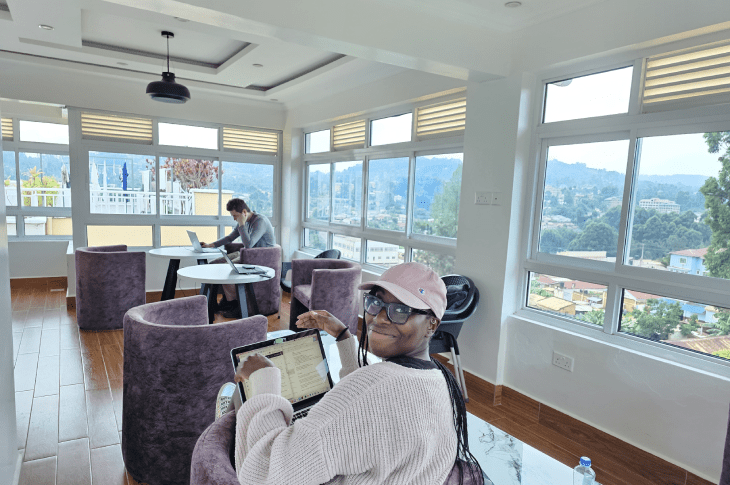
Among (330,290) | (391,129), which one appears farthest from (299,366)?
(391,129)

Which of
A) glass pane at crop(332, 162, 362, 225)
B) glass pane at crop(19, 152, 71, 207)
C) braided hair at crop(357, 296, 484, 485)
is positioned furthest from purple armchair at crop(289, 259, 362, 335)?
glass pane at crop(19, 152, 71, 207)

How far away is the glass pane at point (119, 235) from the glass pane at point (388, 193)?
3.37 m

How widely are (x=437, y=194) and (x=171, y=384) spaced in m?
3.14

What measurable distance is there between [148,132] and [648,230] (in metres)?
6.15

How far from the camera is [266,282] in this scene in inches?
213

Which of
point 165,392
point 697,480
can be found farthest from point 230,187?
point 697,480

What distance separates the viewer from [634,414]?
2648 millimetres

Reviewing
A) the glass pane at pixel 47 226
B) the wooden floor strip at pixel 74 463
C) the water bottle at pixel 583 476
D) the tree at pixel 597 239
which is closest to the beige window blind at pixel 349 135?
the tree at pixel 597 239

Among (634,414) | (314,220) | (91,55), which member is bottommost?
(634,414)

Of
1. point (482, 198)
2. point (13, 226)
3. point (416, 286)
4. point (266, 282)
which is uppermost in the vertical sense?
point (482, 198)

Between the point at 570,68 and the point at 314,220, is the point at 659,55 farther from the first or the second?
the point at 314,220

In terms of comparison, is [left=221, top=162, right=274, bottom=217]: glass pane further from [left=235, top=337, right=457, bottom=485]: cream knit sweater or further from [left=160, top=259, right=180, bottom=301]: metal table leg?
[left=235, top=337, right=457, bottom=485]: cream knit sweater

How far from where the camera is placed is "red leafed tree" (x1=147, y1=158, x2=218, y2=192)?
20.9ft

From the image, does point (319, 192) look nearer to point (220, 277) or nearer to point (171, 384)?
point (220, 277)
